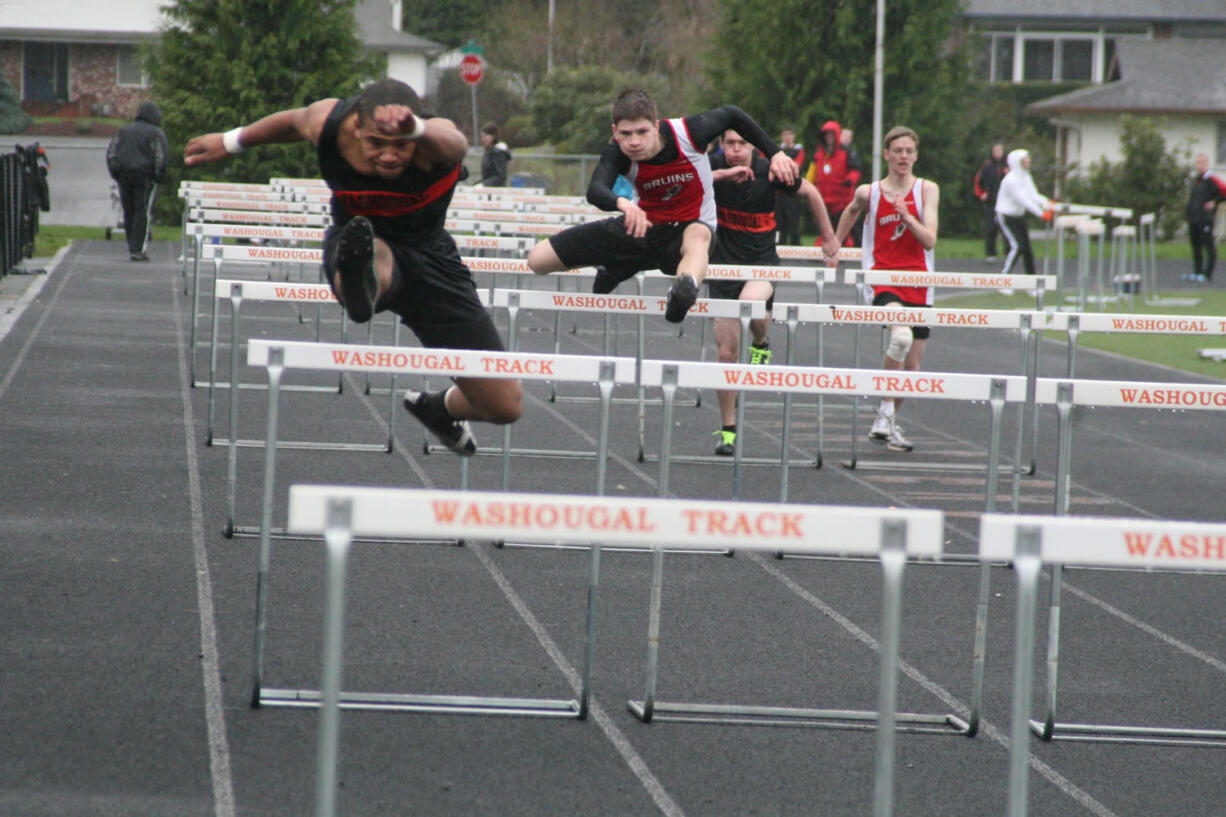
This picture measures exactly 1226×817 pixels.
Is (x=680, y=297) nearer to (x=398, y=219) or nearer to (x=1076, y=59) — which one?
(x=398, y=219)

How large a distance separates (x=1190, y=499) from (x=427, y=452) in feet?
15.4

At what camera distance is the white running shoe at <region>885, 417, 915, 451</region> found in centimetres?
1162

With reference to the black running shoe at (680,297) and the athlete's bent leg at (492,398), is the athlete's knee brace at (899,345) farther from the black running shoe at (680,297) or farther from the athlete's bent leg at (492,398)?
the athlete's bent leg at (492,398)

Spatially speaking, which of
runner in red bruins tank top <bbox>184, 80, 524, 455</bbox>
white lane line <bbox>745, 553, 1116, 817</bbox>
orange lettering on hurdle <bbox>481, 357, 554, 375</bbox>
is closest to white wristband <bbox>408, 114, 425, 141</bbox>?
runner in red bruins tank top <bbox>184, 80, 524, 455</bbox>

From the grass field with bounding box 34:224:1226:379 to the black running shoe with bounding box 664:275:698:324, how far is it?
9.96 metres

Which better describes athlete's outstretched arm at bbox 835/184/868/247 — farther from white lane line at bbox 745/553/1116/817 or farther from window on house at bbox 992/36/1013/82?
window on house at bbox 992/36/1013/82

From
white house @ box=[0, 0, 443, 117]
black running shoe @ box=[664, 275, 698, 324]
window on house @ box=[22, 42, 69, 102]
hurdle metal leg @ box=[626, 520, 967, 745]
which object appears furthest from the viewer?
window on house @ box=[22, 42, 69, 102]

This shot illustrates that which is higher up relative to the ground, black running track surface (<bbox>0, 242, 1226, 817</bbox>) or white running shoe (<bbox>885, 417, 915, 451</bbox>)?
white running shoe (<bbox>885, 417, 915, 451</bbox>)

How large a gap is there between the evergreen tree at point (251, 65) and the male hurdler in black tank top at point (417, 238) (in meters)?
Answer: 26.2

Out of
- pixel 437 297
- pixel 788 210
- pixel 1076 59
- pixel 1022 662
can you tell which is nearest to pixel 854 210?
pixel 437 297

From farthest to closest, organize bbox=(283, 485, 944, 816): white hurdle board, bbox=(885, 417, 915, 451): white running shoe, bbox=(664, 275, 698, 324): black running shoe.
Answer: bbox=(885, 417, 915, 451): white running shoe → bbox=(664, 275, 698, 324): black running shoe → bbox=(283, 485, 944, 816): white hurdle board

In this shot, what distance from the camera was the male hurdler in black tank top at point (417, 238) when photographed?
234 inches

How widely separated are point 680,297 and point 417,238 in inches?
74.5

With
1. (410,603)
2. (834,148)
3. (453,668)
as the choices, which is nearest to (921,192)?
(410,603)
